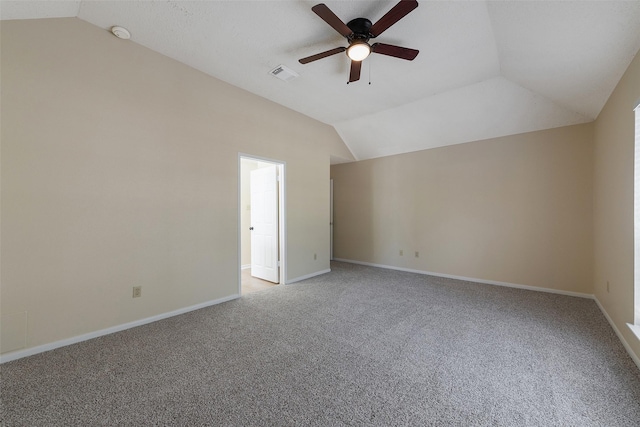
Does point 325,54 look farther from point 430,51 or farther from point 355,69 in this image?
point 430,51

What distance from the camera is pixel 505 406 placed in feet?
5.06

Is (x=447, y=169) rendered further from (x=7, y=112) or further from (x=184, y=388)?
(x=7, y=112)

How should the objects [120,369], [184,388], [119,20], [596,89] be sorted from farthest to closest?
[596,89]
[119,20]
[120,369]
[184,388]

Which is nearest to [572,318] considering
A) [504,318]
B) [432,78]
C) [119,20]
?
[504,318]

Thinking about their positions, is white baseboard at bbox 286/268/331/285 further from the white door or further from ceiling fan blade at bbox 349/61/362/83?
ceiling fan blade at bbox 349/61/362/83

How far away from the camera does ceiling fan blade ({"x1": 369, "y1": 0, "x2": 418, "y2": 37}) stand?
1.74m

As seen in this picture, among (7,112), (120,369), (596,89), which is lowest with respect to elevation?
(120,369)

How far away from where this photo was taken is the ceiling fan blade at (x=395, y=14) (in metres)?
1.74

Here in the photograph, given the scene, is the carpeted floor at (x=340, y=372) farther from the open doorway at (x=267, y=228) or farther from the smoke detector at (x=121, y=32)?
the smoke detector at (x=121, y=32)

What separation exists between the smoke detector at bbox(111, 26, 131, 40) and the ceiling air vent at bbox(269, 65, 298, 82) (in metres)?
1.45

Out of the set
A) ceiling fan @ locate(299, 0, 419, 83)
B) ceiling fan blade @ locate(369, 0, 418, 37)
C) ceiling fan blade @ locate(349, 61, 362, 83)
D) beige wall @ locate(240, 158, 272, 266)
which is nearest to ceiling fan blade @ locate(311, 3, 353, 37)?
ceiling fan @ locate(299, 0, 419, 83)

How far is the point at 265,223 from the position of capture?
447 centimetres

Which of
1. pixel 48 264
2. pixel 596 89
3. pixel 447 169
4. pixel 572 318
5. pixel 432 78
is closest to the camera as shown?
pixel 48 264

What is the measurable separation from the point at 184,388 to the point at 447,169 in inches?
189
